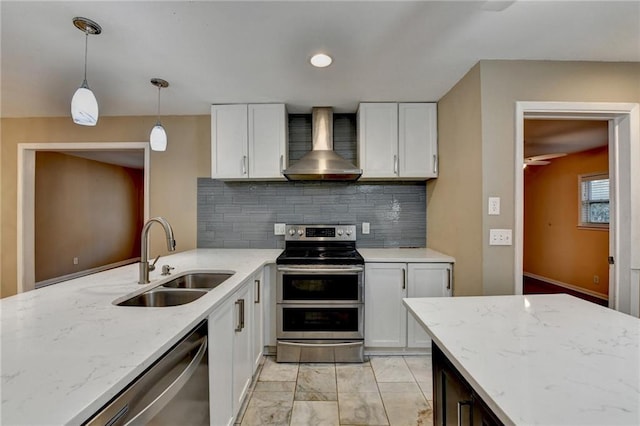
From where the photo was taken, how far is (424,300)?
1.38 m

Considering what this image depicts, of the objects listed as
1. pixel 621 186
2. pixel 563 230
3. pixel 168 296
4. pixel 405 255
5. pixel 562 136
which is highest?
pixel 562 136

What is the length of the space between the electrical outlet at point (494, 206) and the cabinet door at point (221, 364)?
6.06 ft

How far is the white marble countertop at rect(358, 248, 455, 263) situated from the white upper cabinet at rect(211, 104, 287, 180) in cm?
121

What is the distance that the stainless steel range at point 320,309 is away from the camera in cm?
244

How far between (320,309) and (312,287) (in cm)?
20

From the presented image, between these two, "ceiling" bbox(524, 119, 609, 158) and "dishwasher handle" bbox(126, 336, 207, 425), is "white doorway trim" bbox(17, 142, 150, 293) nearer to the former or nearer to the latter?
"dishwasher handle" bbox(126, 336, 207, 425)

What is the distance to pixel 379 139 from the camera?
2809 millimetres

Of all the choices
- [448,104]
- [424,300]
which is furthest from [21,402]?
[448,104]

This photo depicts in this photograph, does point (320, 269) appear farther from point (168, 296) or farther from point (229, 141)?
point (229, 141)

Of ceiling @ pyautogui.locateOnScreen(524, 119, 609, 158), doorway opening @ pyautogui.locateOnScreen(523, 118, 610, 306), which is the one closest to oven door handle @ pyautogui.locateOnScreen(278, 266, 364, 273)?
ceiling @ pyautogui.locateOnScreen(524, 119, 609, 158)

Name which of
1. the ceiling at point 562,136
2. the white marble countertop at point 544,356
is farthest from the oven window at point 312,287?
the ceiling at point 562,136

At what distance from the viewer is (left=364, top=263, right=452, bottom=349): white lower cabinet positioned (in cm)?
252

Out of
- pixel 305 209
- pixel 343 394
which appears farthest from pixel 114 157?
pixel 343 394

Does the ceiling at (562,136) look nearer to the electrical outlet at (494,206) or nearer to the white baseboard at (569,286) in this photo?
the electrical outlet at (494,206)
